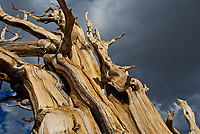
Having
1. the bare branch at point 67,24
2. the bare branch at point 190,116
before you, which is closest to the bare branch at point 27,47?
the bare branch at point 67,24

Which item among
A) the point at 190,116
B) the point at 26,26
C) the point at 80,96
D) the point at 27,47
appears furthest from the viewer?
the point at 26,26

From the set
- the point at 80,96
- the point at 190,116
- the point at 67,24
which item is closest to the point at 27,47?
the point at 67,24

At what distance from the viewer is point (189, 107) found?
6.09 ft

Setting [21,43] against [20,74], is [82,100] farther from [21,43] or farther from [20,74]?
[21,43]

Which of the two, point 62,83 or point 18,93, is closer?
point 62,83

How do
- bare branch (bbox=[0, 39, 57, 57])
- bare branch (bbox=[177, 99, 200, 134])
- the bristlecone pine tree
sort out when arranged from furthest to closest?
bare branch (bbox=[0, 39, 57, 57]) < bare branch (bbox=[177, 99, 200, 134]) < the bristlecone pine tree

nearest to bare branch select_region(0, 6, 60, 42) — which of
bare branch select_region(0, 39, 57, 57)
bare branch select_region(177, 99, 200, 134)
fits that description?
bare branch select_region(0, 39, 57, 57)

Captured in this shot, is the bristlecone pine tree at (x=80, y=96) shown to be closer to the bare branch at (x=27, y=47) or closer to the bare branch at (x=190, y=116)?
the bare branch at (x=190, y=116)

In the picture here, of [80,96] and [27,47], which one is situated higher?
[27,47]

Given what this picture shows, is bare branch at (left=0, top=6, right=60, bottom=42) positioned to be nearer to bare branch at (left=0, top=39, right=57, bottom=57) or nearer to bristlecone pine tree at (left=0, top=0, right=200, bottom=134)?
bare branch at (left=0, top=39, right=57, bottom=57)

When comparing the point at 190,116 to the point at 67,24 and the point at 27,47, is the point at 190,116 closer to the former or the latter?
the point at 67,24

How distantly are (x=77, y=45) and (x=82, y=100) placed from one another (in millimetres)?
1427

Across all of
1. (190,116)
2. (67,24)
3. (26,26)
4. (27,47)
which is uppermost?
(26,26)

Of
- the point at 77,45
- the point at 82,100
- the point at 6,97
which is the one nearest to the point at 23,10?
the point at 77,45
